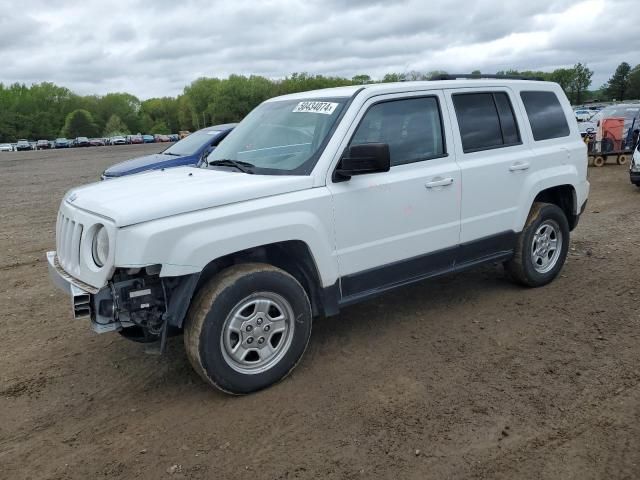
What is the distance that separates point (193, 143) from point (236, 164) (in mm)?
6586

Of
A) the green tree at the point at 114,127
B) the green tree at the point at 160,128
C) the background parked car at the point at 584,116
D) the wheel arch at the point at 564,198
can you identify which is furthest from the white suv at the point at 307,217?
the green tree at the point at 160,128

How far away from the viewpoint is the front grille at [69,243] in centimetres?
378

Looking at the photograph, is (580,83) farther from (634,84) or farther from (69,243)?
(69,243)

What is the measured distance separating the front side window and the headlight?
6.15 ft

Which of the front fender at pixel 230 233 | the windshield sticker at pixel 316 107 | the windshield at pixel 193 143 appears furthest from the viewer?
the windshield at pixel 193 143

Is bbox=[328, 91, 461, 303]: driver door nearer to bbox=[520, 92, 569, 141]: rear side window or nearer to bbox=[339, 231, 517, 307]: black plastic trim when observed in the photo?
bbox=[339, 231, 517, 307]: black plastic trim

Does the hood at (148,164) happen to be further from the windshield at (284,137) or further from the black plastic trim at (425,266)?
the black plastic trim at (425,266)

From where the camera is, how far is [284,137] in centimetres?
462

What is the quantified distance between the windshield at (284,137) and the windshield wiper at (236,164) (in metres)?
0.04

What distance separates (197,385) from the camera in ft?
13.5

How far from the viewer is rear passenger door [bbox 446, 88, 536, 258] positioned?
4.92 meters

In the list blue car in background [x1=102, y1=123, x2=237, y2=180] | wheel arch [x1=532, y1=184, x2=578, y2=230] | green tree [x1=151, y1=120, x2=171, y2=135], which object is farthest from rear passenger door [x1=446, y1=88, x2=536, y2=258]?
green tree [x1=151, y1=120, x2=171, y2=135]

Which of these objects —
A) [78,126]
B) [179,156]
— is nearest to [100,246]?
[179,156]

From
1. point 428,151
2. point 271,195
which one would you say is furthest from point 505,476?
point 428,151
